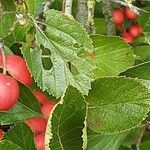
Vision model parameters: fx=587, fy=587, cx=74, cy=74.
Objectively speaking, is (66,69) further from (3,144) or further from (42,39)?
(3,144)

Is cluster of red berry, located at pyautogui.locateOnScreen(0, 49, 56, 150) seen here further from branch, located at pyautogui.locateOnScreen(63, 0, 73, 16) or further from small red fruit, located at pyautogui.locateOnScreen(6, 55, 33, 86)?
branch, located at pyautogui.locateOnScreen(63, 0, 73, 16)

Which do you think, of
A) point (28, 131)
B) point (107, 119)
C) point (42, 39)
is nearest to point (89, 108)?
point (107, 119)

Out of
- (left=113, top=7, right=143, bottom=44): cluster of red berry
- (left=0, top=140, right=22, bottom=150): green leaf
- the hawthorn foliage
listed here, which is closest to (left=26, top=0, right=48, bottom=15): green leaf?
the hawthorn foliage

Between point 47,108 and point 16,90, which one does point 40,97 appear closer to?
point 47,108

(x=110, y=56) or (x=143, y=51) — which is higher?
(x=110, y=56)

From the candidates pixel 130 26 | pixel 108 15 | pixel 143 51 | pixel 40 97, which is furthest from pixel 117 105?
pixel 130 26

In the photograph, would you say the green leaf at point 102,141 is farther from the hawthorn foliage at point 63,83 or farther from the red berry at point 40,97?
the red berry at point 40,97

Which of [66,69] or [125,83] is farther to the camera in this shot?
[66,69]
